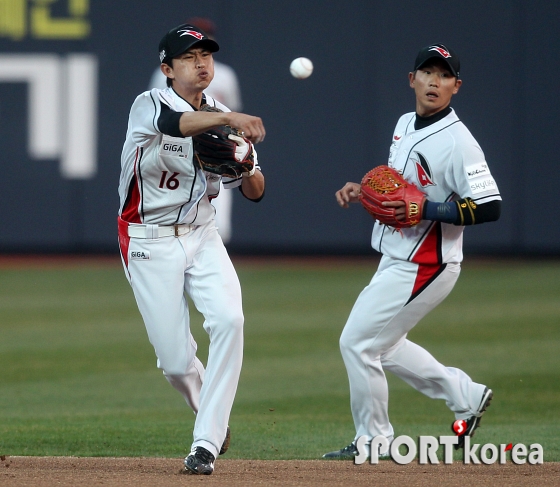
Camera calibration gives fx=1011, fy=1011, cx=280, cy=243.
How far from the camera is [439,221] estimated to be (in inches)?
186

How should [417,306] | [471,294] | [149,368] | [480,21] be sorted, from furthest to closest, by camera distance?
[480,21], [471,294], [149,368], [417,306]

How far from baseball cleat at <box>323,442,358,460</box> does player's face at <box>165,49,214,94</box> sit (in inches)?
72.9

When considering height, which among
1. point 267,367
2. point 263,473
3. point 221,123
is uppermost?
point 221,123

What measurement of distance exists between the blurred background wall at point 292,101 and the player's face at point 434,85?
820 cm

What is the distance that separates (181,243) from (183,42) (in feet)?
2.87

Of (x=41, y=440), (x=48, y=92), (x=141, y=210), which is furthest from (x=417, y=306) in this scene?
(x=48, y=92)

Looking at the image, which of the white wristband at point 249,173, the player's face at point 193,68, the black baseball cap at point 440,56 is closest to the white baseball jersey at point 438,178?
the black baseball cap at point 440,56

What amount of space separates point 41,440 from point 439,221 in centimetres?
236

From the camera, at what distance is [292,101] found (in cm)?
1333

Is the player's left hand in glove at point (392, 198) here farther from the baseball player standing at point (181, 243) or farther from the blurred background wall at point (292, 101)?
the blurred background wall at point (292, 101)

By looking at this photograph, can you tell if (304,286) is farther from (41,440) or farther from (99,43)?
(41,440)

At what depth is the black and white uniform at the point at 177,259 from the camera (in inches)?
170

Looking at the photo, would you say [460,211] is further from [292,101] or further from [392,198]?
[292,101]

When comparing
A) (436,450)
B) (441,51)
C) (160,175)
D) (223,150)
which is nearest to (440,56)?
(441,51)
